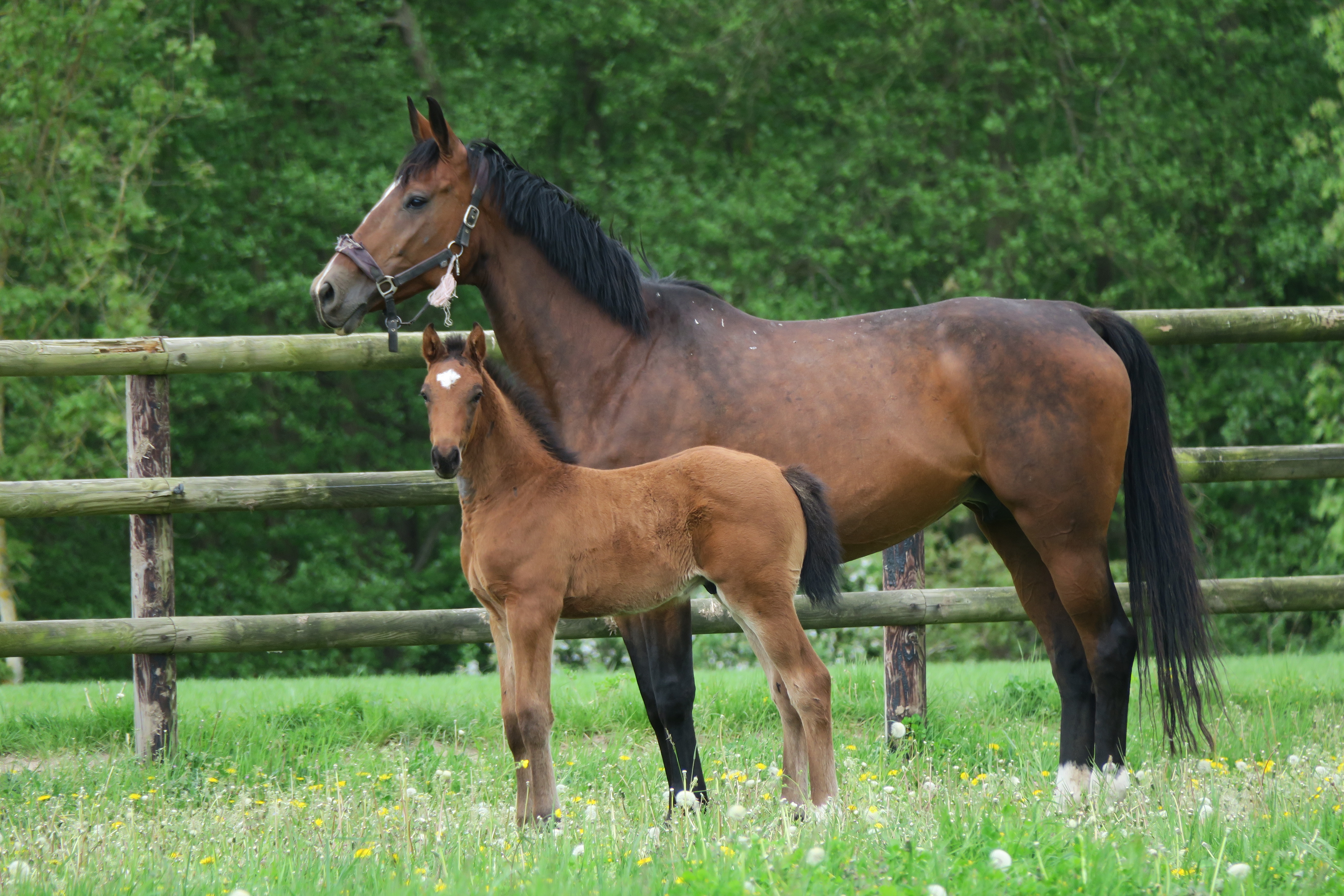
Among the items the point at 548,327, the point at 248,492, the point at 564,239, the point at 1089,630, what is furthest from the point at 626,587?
the point at 248,492

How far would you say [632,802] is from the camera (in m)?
4.59

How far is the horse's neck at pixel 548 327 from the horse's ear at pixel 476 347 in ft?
2.61

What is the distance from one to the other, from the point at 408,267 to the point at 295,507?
1.51 m

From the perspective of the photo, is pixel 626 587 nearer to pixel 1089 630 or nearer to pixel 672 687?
pixel 672 687

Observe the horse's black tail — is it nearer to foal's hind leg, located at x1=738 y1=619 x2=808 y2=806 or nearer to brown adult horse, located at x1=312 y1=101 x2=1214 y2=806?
brown adult horse, located at x1=312 y1=101 x2=1214 y2=806

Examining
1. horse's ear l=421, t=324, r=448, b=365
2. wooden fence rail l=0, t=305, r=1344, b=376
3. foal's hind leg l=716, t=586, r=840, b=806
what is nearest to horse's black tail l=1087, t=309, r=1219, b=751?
wooden fence rail l=0, t=305, r=1344, b=376

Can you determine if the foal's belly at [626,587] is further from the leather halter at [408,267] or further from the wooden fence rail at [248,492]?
the wooden fence rail at [248,492]

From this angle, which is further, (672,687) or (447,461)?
(672,687)

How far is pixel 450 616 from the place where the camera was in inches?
221

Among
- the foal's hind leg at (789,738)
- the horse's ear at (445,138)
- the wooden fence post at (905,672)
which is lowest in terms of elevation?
the wooden fence post at (905,672)

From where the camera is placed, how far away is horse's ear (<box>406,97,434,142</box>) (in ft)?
15.4

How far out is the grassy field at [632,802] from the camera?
3008 millimetres

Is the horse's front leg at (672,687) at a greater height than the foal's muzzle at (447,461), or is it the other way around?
the foal's muzzle at (447,461)

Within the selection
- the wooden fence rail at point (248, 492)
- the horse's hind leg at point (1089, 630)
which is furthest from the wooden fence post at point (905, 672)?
the wooden fence rail at point (248, 492)
